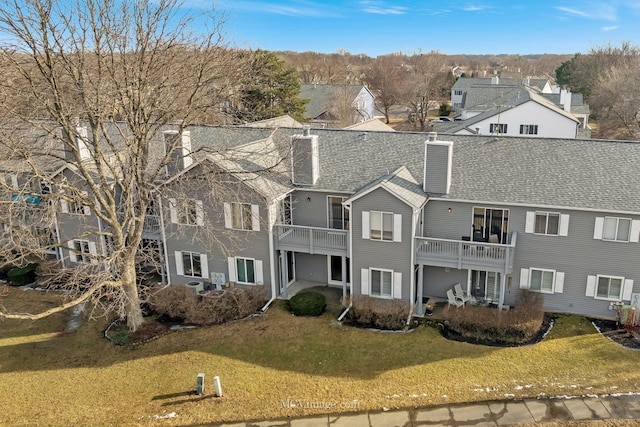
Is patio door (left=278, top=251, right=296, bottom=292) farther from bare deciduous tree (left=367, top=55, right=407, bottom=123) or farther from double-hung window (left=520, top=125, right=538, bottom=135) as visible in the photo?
bare deciduous tree (left=367, top=55, right=407, bottom=123)

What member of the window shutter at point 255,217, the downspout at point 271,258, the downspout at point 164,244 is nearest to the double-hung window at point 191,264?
the downspout at point 164,244

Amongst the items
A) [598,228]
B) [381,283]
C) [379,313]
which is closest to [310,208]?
[381,283]

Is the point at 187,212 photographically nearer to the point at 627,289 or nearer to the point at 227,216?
the point at 227,216

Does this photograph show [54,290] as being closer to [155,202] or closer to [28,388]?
[155,202]

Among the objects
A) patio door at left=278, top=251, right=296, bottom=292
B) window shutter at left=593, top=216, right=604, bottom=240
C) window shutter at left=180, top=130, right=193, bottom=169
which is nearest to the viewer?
window shutter at left=593, top=216, right=604, bottom=240

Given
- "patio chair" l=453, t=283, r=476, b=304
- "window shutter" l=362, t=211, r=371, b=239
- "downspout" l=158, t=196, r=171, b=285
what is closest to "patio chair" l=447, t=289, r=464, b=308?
"patio chair" l=453, t=283, r=476, b=304

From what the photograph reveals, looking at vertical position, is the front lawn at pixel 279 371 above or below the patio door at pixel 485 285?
below

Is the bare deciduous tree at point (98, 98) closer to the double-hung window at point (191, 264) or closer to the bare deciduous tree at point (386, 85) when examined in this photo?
the double-hung window at point (191, 264)
